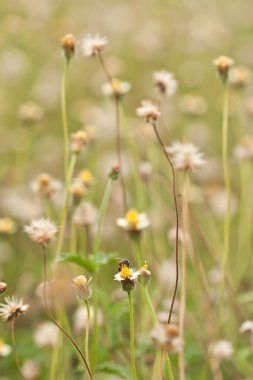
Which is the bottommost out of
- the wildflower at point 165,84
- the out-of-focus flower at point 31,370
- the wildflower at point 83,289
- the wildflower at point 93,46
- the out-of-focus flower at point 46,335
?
→ the wildflower at point 83,289

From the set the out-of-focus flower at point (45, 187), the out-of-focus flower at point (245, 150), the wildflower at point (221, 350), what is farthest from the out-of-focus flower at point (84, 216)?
the out-of-focus flower at point (245, 150)

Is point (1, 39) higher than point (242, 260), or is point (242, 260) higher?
point (1, 39)

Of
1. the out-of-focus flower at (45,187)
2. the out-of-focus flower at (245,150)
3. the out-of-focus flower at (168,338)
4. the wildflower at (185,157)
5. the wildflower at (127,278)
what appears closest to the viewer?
the out-of-focus flower at (168,338)

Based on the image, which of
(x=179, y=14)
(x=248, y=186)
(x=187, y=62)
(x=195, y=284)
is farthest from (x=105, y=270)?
(x=179, y=14)

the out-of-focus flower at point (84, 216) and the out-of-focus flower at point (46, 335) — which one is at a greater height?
the out-of-focus flower at point (84, 216)

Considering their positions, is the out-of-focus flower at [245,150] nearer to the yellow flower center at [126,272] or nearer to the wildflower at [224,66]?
the wildflower at [224,66]

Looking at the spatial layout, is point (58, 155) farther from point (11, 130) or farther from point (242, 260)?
point (242, 260)

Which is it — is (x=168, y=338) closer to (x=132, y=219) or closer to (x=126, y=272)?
(x=126, y=272)

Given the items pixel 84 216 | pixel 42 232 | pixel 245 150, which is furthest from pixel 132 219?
pixel 245 150
